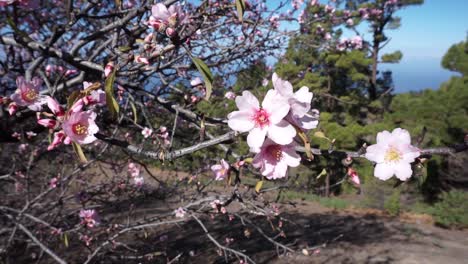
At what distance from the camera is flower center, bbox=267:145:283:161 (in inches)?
41.9

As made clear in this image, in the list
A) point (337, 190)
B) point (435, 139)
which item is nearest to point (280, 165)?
point (435, 139)

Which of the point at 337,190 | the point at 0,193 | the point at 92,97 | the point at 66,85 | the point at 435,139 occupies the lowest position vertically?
the point at 337,190

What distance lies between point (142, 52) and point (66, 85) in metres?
1.19

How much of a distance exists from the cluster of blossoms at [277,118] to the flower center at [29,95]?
2.36ft

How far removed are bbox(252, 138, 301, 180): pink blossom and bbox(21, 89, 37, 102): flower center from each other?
79 centimetres

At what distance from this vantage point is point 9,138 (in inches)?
85.2

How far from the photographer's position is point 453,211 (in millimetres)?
9852

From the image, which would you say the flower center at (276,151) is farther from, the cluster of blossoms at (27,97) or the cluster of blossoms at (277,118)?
the cluster of blossoms at (27,97)

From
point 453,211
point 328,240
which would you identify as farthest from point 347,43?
point 453,211

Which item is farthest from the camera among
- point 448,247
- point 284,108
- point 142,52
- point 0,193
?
point 448,247

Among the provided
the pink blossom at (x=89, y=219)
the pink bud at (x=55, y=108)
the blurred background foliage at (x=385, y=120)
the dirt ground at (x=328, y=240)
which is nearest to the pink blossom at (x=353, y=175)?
the pink bud at (x=55, y=108)

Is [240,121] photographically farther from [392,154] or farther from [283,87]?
[392,154]

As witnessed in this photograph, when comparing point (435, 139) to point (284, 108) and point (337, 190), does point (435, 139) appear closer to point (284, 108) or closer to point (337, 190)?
point (337, 190)

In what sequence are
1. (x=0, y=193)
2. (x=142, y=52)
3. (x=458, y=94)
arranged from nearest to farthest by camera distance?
(x=142, y=52) < (x=0, y=193) < (x=458, y=94)
